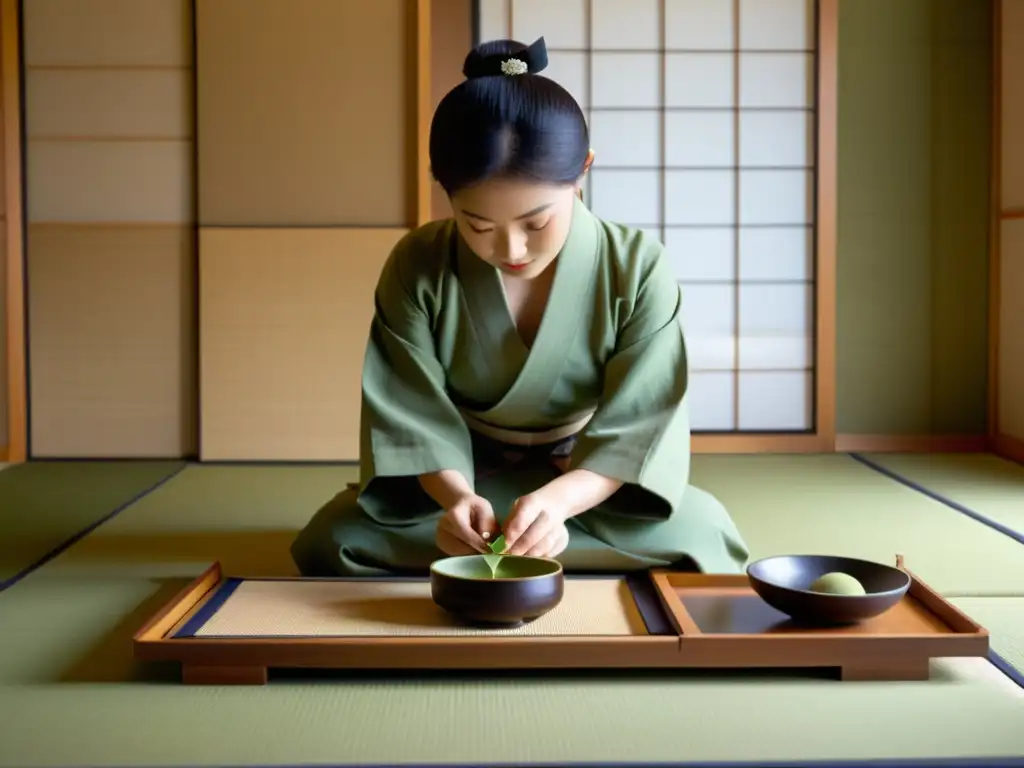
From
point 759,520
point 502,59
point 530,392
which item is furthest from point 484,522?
point 759,520

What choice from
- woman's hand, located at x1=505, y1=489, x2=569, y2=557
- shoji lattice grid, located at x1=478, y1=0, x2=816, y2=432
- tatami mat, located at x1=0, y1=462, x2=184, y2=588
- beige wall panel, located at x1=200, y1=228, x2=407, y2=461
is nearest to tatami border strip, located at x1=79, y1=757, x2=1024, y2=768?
woman's hand, located at x1=505, y1=489, x2=569, y2=557

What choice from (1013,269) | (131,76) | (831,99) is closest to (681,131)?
(831,99)

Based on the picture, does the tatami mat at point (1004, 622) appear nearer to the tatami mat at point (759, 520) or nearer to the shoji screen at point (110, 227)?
the tatami mat at point (759, 520)

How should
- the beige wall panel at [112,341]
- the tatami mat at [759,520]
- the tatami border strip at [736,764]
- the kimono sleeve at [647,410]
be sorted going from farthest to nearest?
1. the beige wall panel at [112,341]
2. the tatami mat at [759,520]
3. the kimono sleeve at [647,410]
4. the tatami border strip at [736,764]

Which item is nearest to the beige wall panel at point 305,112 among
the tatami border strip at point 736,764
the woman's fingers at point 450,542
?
the woman's fingers at point 450,542

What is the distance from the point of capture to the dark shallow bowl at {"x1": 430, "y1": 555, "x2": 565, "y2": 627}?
1967 millimetres

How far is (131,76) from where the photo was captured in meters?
4.73

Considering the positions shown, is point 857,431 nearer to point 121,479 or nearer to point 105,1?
point 121,479

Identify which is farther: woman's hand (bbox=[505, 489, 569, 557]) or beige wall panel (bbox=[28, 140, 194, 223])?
beige wall panel (bbox=[28, 140, 194, 223])

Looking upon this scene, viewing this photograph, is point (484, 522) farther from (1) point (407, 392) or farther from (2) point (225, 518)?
(2) point (225, 518)

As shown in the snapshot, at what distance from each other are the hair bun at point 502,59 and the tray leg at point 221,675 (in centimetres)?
112

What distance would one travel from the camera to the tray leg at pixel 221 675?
193 cm

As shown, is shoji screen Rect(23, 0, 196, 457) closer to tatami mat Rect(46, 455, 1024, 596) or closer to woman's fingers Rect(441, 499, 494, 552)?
tatami mat Rect(46, 455, 1024, 596)

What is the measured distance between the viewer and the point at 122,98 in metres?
4.74
